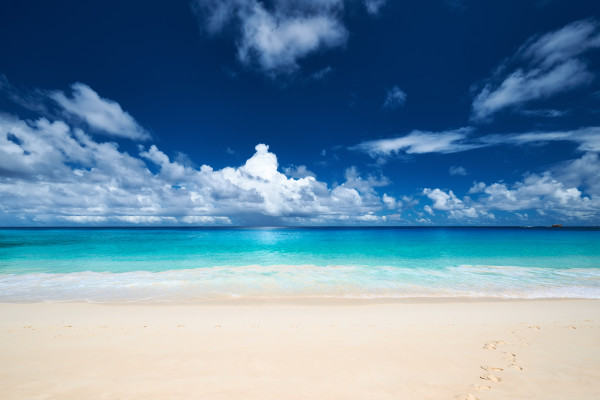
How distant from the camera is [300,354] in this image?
20.4ft

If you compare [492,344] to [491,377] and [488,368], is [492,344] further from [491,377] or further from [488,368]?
[491,377]

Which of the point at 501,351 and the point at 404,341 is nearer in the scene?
the point at 501,351

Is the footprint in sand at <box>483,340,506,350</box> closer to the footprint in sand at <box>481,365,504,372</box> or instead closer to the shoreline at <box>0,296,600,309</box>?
the footprint in sand at <box>481,365,504,372</box>

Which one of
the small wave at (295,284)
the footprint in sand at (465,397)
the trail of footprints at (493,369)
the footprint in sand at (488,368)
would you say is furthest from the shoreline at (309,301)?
the footprint in sand at (465,397)

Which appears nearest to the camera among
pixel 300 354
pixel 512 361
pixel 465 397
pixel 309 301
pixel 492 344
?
Result: pixel 465 397

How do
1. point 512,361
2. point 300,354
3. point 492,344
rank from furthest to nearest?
1. point 492,344
2. point 300,354
3. point 512,361

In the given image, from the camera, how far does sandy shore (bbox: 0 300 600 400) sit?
186 inches

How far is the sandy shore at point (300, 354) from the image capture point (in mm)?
4730

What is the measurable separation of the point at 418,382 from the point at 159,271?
69.2 feet

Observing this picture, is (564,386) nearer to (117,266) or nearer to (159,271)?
(159,271)

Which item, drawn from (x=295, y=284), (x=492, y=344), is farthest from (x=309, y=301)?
(x=492, y=344)

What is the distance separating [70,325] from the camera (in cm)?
845

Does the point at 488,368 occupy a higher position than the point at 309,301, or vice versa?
the point at 488,368

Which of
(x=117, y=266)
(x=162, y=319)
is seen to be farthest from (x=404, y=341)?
(x=117, y=266)
